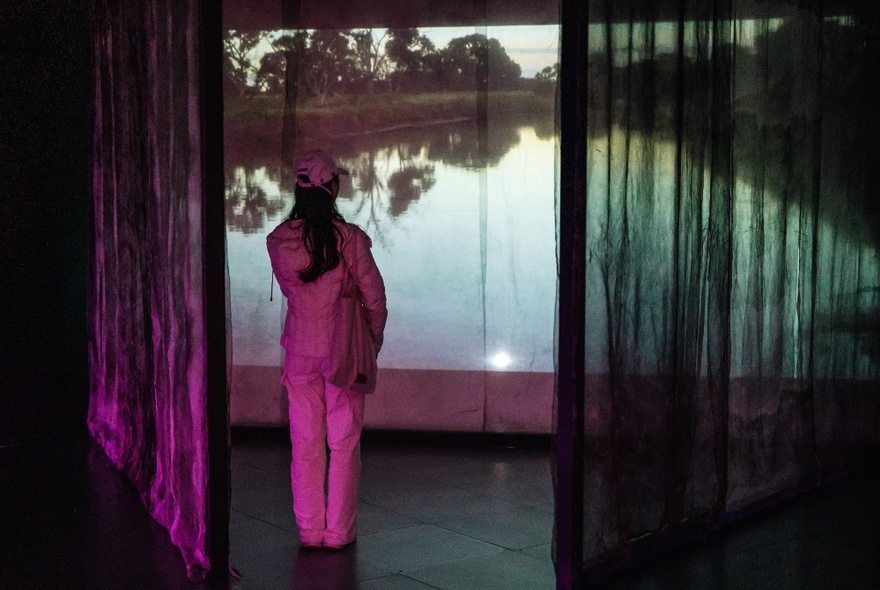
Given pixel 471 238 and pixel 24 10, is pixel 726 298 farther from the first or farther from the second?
pixel 24 10

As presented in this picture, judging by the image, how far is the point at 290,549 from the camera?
430 cm

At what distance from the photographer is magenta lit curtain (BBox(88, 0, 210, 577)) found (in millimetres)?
4016

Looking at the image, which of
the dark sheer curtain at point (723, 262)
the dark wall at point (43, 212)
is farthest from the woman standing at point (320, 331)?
the dark wall at point (43, 212)

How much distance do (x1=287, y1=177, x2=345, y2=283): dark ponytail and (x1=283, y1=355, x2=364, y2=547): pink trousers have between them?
1.25 feet

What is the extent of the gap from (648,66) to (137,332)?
9.15ft

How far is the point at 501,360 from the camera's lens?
616 cm

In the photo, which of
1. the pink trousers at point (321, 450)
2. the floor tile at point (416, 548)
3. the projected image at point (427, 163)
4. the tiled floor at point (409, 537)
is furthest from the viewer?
the projected image at point (427, 163)

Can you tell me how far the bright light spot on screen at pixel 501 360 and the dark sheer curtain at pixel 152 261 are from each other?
78.5 inches

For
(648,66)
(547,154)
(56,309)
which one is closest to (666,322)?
(648,66)

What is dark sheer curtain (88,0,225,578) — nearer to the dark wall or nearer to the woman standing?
the woman standing

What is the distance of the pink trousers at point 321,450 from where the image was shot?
4.27m

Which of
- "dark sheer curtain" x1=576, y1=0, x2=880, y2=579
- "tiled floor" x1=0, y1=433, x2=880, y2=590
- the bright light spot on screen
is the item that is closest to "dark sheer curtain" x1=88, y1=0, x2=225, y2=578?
"tiled floor" x1=0, y1=433, x2=880, y2=590

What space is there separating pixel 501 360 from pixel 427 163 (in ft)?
3.95

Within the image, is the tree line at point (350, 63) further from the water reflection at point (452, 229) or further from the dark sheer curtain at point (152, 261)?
the dark sheer curtain at point (152, 261)
